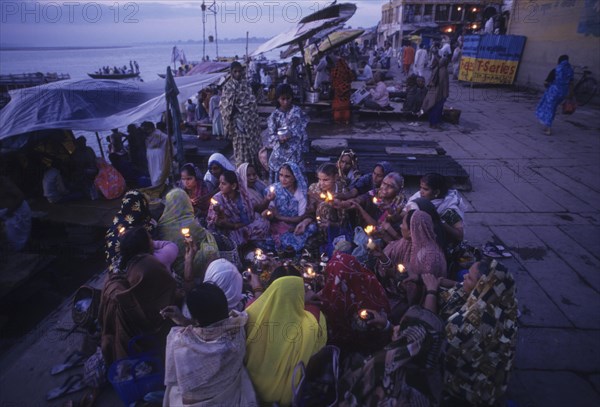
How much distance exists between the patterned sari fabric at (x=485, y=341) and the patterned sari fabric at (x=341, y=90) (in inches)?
367

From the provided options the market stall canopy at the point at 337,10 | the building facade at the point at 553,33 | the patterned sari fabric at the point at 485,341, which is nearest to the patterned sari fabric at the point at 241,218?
the patterned sari fabric at the point at 485,341

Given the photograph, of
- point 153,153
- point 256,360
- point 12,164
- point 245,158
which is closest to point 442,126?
point 245,158

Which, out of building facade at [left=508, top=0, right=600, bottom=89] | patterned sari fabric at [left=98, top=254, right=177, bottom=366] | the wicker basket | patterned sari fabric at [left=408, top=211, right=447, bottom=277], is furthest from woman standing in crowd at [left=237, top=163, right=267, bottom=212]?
building facade at [left=508, top=0, right=600, bottom=89]

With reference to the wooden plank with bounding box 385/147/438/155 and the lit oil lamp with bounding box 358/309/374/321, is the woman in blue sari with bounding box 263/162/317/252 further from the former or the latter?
the wooden plank with bounding box 385/147/438/155

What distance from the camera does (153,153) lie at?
752cm

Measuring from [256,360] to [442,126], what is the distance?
1094 centimetres

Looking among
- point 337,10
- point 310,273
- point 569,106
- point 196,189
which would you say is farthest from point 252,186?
point 569,106

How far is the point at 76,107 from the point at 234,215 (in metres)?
4.12

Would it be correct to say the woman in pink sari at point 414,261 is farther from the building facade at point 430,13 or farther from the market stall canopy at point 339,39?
the building facade at point 430,13

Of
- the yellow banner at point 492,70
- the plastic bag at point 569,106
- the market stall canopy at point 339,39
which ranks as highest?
the market stall canopy at point 339,39

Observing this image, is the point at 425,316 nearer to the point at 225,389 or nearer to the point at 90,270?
the point at 225,389

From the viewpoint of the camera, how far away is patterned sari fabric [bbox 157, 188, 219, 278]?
3773 mm

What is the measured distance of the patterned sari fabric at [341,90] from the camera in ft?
34.5

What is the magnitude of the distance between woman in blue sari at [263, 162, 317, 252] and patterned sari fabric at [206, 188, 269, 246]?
0.50 ft
